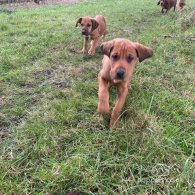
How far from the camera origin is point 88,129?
3627mm

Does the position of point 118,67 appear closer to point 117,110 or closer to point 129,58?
point 129,58

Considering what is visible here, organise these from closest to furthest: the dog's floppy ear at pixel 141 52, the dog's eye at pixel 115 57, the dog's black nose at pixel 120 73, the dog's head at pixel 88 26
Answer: the dog's black nose at pixel 120 73 → the dog's eye at pixel 115 57 → the dog's floppy ear at pixel 141 52 → the dog's head at pixel 88 26

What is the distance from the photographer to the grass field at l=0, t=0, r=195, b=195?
2725 mm

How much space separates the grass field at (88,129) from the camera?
2725mm

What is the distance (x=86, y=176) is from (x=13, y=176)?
0.72 m

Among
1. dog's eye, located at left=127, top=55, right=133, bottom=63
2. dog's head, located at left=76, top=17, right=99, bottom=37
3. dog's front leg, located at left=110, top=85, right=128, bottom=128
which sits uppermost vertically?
dog's eye, located at left=127, top=55, right=133, bottom=63

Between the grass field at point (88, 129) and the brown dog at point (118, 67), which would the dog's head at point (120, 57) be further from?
the grass field at point (88, 129)

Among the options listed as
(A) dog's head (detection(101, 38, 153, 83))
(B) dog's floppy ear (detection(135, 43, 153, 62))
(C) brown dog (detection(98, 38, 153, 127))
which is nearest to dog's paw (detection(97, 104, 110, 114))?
(C) brown dog (detection(98, 38, 153, 127))

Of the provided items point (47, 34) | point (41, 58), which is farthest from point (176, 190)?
point (47, 34)

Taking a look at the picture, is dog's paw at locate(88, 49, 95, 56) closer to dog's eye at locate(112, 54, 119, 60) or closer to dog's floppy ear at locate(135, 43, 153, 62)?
dog's floppy ear at locate(135, 43, 153, 62)

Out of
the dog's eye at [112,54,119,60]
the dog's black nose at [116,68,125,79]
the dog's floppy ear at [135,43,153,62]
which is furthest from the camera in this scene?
the dog's floppy ear at [135,43,153,62]

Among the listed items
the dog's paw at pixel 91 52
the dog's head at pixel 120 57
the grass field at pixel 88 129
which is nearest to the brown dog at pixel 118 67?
the dog's head at pixel 120 57

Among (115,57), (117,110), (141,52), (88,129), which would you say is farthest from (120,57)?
(88,129)

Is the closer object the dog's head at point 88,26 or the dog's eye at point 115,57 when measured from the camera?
the dog's eye at point 115,57
